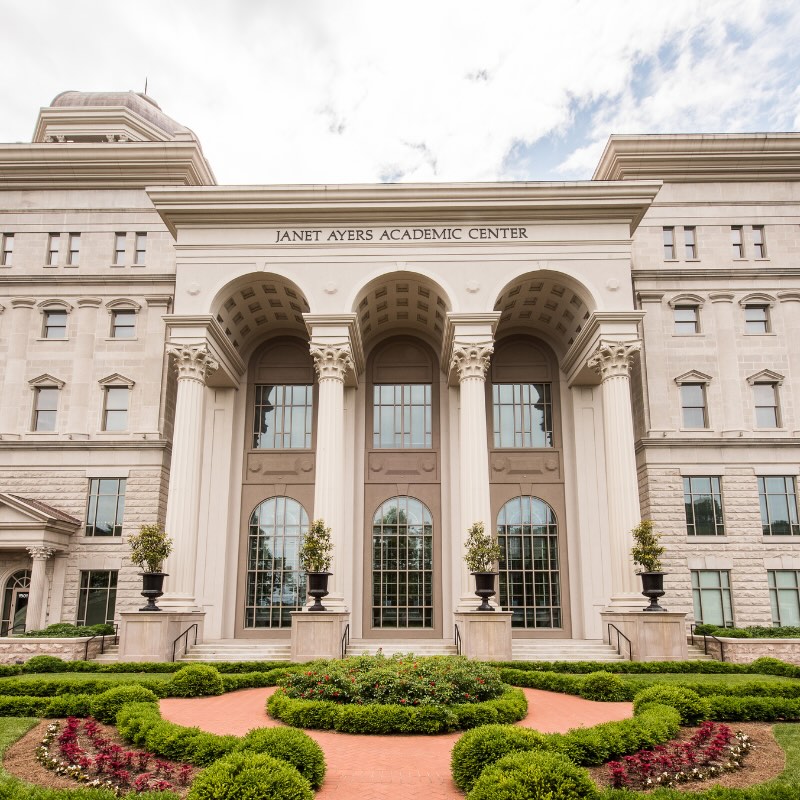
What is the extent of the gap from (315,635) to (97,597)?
11.8 metres

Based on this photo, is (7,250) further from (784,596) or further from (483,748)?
(784,596)

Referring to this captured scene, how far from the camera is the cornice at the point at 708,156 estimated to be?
33.4 metres

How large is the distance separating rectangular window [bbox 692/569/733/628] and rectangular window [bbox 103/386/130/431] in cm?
2500

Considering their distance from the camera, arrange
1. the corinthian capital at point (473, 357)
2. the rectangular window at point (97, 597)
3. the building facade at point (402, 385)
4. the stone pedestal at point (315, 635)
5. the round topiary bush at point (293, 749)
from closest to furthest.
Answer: the round topiary bush at point (293, 749), the stone pedestal at point (315, 635), the corinthian capital at point (473, 357), the building facade at point (402, 385), the rectangular window at point (97, 597)

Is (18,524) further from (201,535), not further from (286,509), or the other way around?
(286,509)

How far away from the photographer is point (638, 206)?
94.4 ft

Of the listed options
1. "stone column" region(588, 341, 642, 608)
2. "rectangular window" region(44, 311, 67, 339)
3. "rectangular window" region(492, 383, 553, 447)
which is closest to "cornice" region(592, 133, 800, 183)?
"stone column" region(588, 341, 642, 608)

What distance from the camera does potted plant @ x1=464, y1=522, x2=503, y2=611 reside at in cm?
2367

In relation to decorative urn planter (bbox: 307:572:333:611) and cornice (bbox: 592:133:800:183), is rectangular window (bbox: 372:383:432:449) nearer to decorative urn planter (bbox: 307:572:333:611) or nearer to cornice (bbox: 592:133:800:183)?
decorative urn planter (bbox: 307:572:333:611)

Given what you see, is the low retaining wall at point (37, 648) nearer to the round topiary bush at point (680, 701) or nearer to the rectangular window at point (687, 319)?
the round topiary bush at point (680, 701)

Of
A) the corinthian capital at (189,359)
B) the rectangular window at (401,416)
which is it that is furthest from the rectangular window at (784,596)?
the corinthian capital at (189,359)

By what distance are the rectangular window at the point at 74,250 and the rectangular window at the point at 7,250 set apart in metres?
2.66

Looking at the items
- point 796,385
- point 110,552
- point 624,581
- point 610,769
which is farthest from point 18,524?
point 796,385

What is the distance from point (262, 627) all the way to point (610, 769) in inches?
910
